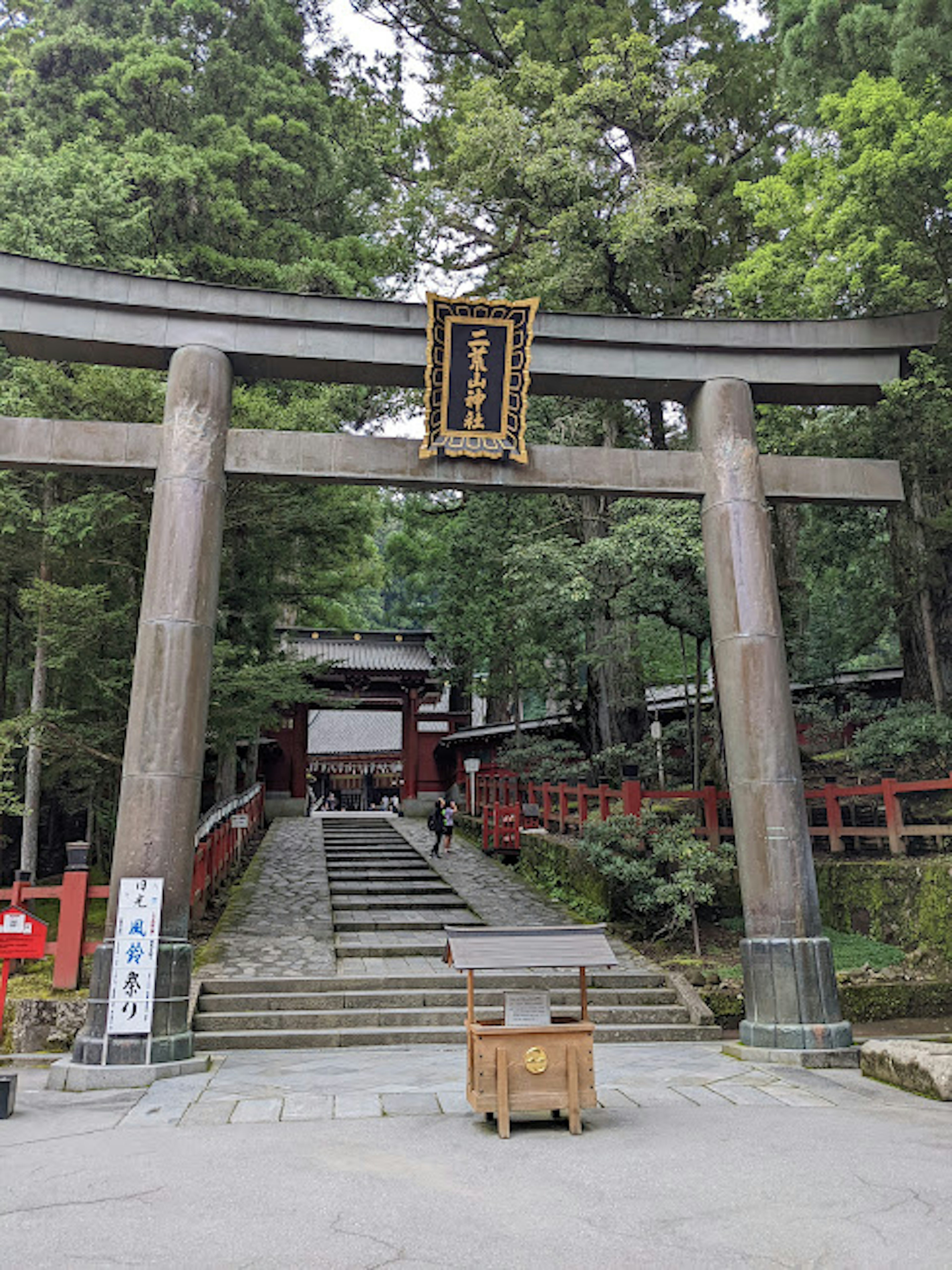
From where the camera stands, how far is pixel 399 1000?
855 centimetres

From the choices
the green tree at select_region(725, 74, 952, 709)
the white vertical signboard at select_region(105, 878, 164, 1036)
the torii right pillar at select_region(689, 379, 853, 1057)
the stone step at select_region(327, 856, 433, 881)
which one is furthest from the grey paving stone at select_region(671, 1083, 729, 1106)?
the stone step at select_region(327, 856, 433, 881)

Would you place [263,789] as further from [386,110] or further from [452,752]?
[386,110]

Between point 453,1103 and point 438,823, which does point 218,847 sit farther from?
point 453,1103

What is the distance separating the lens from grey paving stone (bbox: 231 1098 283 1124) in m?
5.40

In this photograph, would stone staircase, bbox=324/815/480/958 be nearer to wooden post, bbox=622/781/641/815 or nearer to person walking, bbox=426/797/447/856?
person walking, bbox=426/797/447/856

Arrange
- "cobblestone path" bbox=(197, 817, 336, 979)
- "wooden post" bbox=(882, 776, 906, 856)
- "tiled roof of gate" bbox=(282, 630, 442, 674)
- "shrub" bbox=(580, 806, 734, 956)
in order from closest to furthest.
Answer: "cobblestone path" bbox=(197, 817, 336, 979) → "shrub" bbox=(580, 806, 734, 956) → "wooden post" bbox=(882, 776, 906, 856) → "tiled roof of gate" bbox=(282, 630, 442, 674)

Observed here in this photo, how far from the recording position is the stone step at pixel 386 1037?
25.6 feet

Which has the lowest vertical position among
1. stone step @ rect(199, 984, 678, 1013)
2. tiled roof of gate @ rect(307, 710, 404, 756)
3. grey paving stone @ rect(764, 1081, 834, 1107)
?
grey paving stone @ rect(764, 1081, 834, 1107)

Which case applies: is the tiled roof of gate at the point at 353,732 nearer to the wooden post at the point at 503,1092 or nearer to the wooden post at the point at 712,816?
the wooden post at the point at 712,816

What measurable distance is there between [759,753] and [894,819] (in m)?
4.09

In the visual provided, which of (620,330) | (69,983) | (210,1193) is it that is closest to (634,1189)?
(210,1193)

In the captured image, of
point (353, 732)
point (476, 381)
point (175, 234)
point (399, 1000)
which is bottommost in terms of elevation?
point (399, 1000)

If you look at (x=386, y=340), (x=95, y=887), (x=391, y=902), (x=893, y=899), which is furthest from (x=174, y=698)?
(x=893, y=899)

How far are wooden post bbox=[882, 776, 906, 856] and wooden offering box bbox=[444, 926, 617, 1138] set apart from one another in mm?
6959
